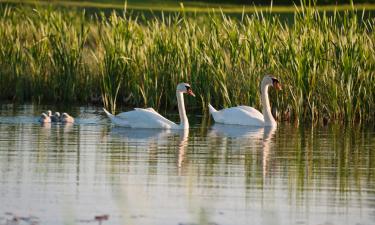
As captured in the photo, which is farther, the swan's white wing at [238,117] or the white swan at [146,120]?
the swan's white wing at [238,117]

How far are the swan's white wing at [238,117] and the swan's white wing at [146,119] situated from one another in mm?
1221

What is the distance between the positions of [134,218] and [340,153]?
21.3 ft

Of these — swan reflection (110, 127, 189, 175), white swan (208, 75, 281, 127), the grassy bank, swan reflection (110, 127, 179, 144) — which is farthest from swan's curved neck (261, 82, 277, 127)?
the grassy bank

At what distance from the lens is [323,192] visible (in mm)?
13711

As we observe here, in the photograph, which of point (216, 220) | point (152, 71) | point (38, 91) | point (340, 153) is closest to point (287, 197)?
point (216, 220)

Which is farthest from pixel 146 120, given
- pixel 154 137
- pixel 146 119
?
pixel 154 137

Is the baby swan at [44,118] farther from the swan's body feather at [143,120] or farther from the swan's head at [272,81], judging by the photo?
the swan's head at [272,81]

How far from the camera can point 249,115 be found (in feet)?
71.2

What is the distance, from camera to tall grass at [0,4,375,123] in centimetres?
2214

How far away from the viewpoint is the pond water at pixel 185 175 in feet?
39.8

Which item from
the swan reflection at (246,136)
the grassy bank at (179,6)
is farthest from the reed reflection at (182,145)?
the grassy bank at (179,6)

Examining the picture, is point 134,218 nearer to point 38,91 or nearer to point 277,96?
point 277,96

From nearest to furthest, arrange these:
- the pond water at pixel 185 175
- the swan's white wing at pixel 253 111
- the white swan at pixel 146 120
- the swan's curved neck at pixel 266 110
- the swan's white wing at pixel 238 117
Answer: the pond water at pixel 185 175
the white swan at pixel 146 120
the swan's white wing at pixel 238 117
the swan's curved neck at pixel 266 110
the swan's white wing at pixel 253 111

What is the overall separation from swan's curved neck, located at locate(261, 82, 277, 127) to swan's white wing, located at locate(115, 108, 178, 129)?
1789mm
